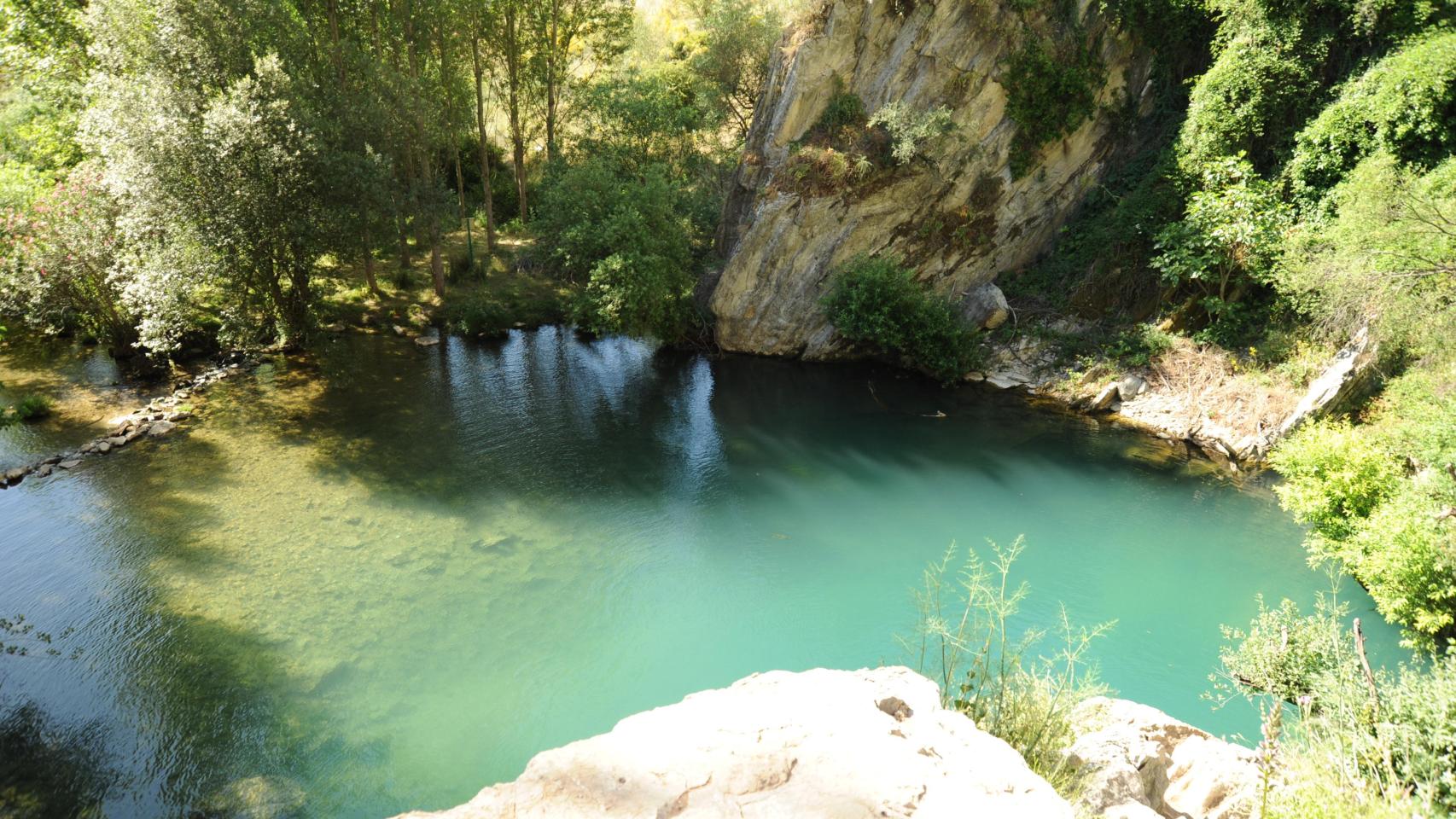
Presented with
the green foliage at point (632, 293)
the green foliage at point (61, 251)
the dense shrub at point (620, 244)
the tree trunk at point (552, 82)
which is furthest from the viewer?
the tree trunk at point (552, 82)

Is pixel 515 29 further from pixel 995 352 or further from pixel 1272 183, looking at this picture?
pixel 1272 183

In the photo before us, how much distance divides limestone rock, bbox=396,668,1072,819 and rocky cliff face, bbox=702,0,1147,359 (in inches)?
724

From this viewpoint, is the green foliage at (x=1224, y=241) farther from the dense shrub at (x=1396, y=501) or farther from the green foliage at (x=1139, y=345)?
the dense shrub at (x=1396, y=501)

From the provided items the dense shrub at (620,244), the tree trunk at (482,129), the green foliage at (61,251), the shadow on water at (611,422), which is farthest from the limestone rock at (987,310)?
the green foliage at (61,251)

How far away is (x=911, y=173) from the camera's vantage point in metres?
23.1

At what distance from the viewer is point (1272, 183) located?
19344 millimetres

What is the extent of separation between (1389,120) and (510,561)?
22597mm

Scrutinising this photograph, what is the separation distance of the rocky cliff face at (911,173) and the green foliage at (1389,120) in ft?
21.4

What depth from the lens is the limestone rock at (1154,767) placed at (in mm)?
6344

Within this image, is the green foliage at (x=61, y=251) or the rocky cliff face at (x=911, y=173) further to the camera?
the rocky cliff face at (x=911, y=173)

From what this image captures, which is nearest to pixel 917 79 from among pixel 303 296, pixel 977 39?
pixel 977 39

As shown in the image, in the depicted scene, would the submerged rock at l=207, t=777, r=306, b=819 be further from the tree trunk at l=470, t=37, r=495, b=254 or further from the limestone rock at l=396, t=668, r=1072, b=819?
the tree trunk at l=470, t=37, r=495, b=254

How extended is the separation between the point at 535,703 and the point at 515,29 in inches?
1035

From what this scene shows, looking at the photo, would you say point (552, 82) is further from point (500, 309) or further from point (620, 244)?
point (620, 244)
